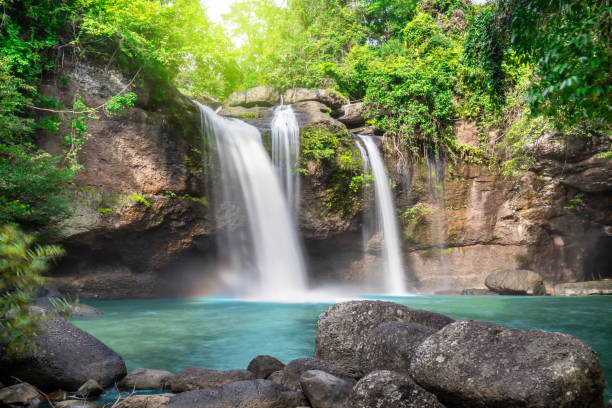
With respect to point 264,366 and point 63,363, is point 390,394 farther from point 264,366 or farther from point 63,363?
point 63,363

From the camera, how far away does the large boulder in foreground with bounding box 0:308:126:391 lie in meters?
4.81

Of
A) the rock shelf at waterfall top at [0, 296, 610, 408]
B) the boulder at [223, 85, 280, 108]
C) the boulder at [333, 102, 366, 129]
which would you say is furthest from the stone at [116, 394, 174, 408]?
the boulder at [223, 85, 280, 108]

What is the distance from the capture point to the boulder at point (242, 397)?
163 inches

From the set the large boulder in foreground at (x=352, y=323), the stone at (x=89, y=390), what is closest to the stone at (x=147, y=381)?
the stone at (x=89, y=390)

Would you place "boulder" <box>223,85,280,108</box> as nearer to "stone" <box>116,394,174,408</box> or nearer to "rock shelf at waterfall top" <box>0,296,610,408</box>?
"rock shelf at waterfall top" <box>0,296,610,408</box>

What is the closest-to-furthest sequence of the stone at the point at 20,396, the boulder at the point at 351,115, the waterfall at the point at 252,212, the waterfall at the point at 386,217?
1. the stone at the point at 20,396
2. the waterfall at the point at 252,212
3. the waterfall at the point at 386,217
4. the boulder at the point at 351,115

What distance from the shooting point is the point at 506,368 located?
11.6 ft

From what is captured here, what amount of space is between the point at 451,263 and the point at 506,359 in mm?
15750

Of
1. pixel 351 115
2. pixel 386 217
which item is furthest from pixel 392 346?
pixel 351 115

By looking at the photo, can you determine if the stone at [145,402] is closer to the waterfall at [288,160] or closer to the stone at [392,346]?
the stone at [392,346]

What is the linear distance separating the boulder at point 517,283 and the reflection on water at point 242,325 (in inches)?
69.7

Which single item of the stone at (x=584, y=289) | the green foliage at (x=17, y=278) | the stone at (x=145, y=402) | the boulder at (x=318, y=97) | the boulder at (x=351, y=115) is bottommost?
the stone at (x=584, y=289)

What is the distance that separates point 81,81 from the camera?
13117 millimetres

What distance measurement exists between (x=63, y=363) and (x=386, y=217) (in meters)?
14.7
